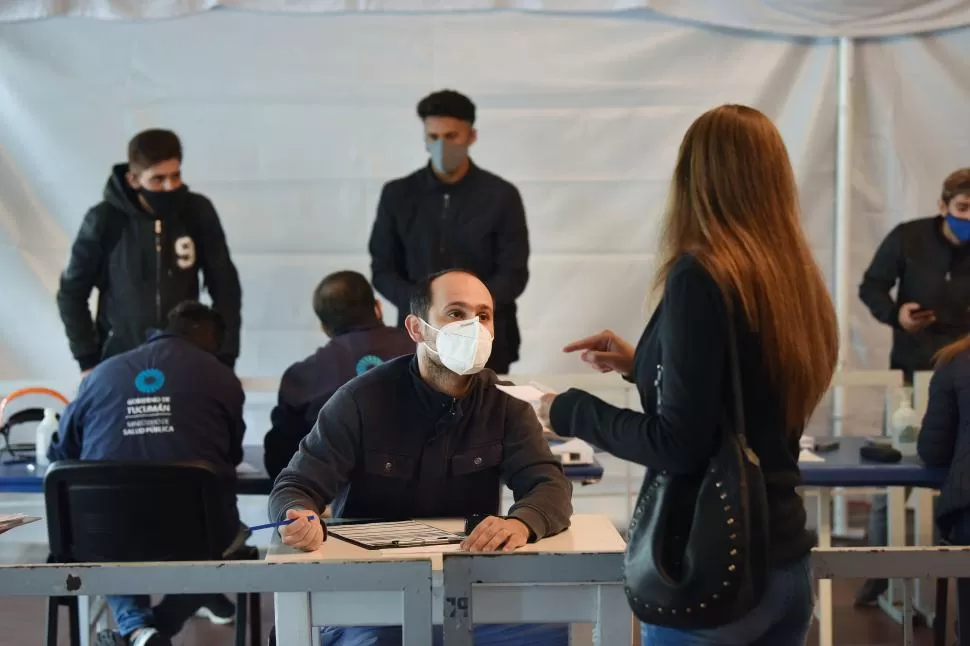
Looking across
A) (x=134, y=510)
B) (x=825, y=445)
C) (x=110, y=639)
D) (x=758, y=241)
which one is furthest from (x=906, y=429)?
(x=110, y=639)

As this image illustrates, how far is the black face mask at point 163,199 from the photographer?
4.08m

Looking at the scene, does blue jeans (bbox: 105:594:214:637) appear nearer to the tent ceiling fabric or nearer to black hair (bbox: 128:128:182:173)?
black hair (bbox: 128:128:182:173)

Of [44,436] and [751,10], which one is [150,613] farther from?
[751,10]

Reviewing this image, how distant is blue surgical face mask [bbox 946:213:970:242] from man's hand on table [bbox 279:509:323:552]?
10.3ft

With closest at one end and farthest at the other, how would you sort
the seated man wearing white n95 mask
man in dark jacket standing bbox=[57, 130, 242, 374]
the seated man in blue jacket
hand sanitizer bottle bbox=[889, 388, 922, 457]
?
the seated man wearing white n95 mask → the seated man in blue jacket → hand sanitizer bottle bbox=[889, 388, 922, 457] → man in dark jacket standing bbox=[57, 130, 242, 374]

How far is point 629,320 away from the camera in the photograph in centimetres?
516

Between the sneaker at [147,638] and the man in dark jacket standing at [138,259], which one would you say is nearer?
the sneaker at [147,638]

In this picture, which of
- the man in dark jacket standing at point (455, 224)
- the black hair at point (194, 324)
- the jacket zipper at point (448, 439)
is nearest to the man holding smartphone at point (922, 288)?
the man in dark jacket standing at point (455, 224)

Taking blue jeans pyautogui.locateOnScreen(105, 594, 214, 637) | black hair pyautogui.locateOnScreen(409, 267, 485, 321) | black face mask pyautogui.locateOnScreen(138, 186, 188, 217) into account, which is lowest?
blue jeans pyautogui.locateOnScreen(105, 594, 214, 637)

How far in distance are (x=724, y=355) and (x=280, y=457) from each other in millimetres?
2033

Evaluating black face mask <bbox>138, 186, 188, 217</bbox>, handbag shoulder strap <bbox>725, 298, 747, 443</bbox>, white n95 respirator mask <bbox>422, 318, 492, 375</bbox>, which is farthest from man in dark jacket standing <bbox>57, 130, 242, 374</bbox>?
handbag shoulder strap <bbox>725, 298, 747, 443</bbox>

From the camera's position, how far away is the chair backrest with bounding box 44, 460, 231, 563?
2.73 m

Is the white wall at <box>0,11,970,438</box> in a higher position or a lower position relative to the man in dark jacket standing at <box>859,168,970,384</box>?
higher

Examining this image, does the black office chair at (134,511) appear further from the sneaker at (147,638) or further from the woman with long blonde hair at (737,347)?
the woman with long blonde hair at (737,347)
